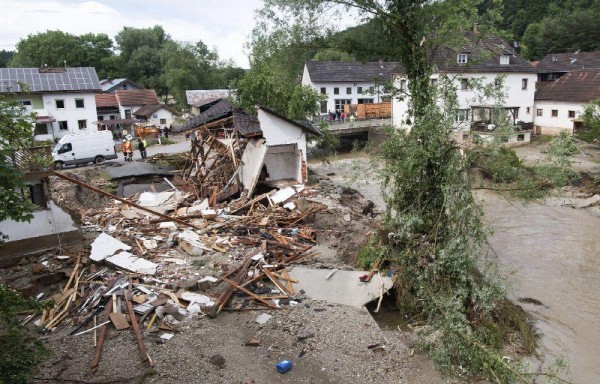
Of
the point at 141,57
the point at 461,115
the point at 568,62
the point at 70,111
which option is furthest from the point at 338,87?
the point at 461,115

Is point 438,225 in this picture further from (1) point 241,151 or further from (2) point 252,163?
(1) point 241,151

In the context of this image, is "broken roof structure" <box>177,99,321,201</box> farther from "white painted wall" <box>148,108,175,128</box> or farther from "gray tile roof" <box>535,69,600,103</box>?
"gray tile roof" <box>535,69,600,103</box>

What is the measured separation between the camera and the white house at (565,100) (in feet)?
123

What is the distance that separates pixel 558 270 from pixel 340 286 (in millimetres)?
8462

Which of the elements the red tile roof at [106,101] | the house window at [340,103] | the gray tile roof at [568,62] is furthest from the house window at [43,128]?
the gray tile roof at [568,62]

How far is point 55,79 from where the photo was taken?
3944cm

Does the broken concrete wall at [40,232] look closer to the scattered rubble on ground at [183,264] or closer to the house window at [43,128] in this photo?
the scattered rubble on ground at [183,264]

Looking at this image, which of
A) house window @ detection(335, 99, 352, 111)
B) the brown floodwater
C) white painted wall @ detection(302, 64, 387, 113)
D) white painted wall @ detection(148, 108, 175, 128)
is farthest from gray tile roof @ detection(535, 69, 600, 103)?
white painted wall @ detection(148, 108, 175, 128)

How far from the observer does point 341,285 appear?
12727 mm


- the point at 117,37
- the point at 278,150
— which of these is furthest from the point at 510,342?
the point at 117,37

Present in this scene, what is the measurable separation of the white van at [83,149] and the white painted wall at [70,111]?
11.3 m

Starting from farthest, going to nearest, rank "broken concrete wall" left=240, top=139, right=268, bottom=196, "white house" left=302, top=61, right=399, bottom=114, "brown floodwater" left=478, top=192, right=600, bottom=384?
"white house" left=302, top=61, right=399, bottom=114 < "broken concrete wall" left=240, top=139, right=268, bottom=196 < "brown floodwater" left=478, top=192, right=600, bottom=384

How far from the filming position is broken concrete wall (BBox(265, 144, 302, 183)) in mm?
23062

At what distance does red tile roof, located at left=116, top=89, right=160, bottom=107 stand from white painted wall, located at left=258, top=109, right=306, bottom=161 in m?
33.1
